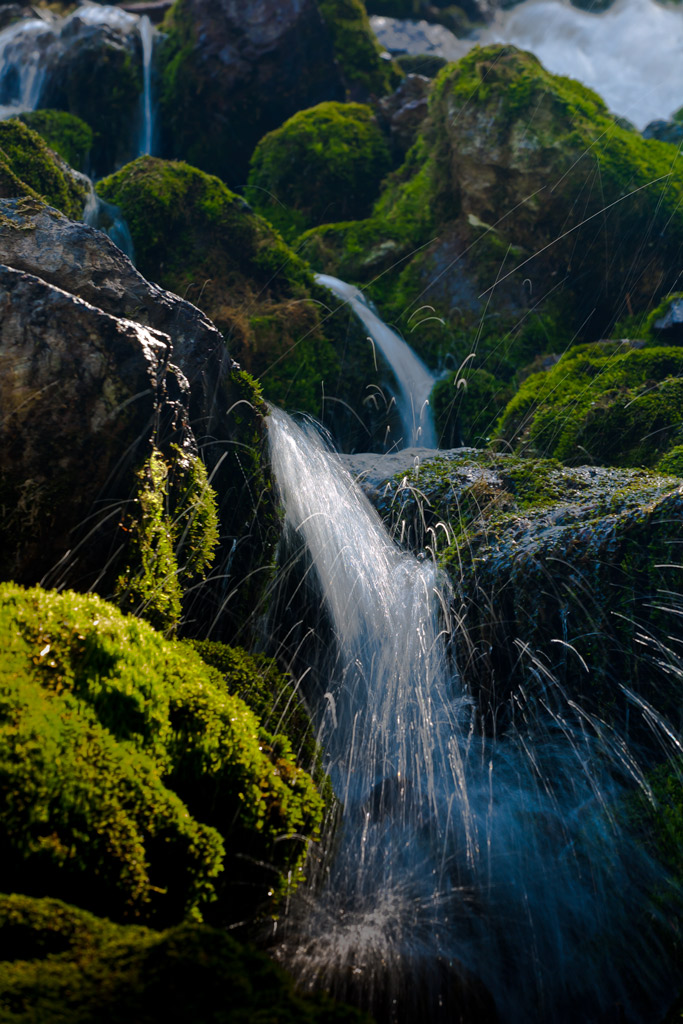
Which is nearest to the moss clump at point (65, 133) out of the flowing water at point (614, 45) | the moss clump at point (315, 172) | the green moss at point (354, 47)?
the moss clump at point (315, 172)

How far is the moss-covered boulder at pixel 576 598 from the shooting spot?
415cm

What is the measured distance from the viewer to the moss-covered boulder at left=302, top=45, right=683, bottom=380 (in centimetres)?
935

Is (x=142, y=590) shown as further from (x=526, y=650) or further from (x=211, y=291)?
(x=211, y=291)

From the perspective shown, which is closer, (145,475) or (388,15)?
(145,475)

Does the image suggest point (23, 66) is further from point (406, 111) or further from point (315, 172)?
point (406, 111)

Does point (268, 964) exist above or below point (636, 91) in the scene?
below

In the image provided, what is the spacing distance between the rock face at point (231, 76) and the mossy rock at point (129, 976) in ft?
45.2

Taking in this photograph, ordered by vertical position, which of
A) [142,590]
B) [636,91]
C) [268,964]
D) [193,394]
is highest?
[636,91]

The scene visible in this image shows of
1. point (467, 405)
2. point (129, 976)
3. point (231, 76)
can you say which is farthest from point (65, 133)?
point (129, 976)

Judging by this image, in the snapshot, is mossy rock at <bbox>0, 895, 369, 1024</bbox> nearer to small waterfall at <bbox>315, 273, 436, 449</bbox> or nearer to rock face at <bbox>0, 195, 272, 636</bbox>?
rock face at <bbox>0, 195, 272, 636</bbox>

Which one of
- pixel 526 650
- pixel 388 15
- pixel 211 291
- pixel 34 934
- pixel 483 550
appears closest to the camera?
pixel 34 934

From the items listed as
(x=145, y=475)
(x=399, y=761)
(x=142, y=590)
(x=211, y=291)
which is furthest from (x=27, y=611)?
(x=211, y=291)

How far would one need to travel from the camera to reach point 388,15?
21.6m

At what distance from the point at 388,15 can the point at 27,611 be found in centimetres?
2414
